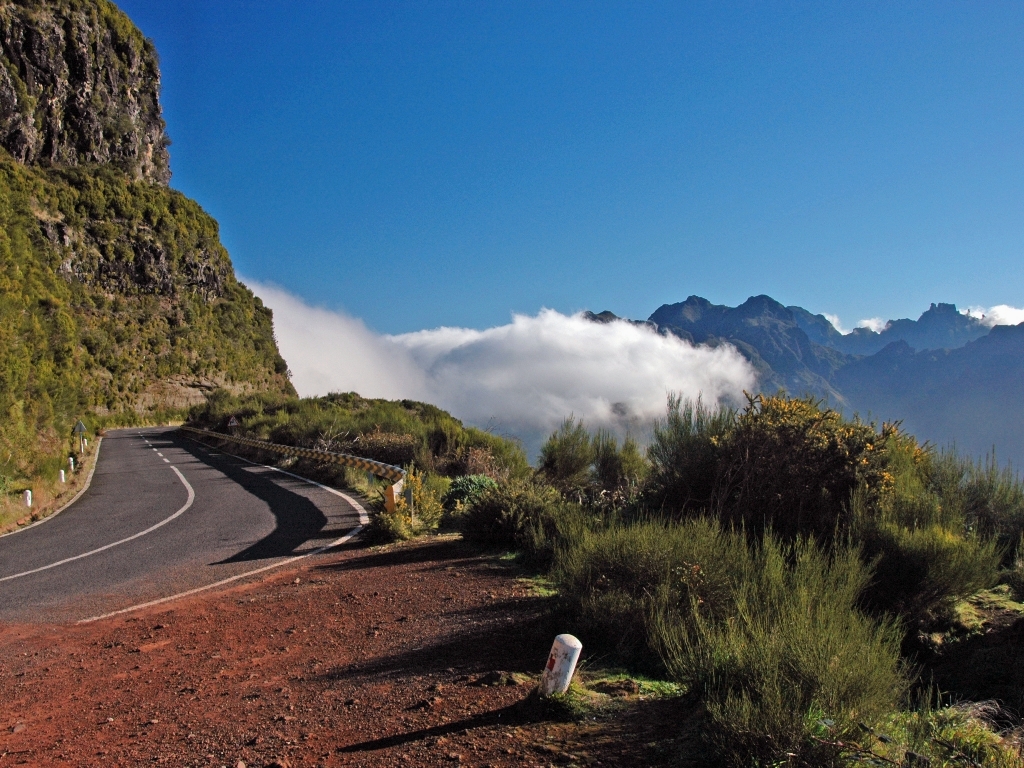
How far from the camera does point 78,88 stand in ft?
214

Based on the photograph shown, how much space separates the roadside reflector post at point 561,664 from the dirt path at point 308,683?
0.57 feet

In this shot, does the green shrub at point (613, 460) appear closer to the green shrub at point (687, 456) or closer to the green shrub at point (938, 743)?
the green shrub at point (687, 456)

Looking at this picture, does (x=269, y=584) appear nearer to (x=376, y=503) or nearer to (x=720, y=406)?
(x=376, y=503)

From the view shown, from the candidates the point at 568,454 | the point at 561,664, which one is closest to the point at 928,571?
the point at 561,664

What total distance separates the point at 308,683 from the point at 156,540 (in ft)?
27.9

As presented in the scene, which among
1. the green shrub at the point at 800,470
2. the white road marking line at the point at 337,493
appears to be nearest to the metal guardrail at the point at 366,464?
the white road marking line at the point at 337,493

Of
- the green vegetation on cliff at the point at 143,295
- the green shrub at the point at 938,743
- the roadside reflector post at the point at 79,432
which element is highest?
the green vegetation on cliff at the point at 143,295

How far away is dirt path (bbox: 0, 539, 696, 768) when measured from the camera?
3619mm

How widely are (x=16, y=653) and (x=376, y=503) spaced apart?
242 inches

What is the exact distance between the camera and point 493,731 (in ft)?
12.0

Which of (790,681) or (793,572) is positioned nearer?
(790,681)

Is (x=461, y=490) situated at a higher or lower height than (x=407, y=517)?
higher

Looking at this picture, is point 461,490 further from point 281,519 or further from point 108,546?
point 108,546

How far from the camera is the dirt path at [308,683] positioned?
11.9 ft
